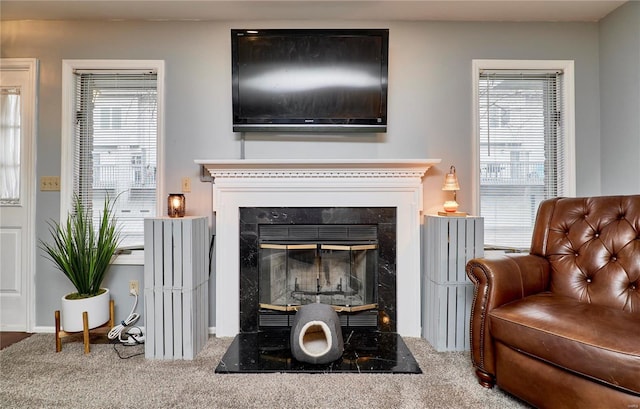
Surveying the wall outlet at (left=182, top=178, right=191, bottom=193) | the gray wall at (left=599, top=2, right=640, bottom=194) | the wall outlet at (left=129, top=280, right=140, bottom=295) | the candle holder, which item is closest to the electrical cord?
the wall outlet at (left=129, top=280, right=140, bottom=295)

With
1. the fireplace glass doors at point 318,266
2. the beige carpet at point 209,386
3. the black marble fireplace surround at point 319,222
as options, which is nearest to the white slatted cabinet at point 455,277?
the beige carpet at point 209,386

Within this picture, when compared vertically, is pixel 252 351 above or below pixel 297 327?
below

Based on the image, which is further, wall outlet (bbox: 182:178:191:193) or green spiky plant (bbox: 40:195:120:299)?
wall outlet (bbox: 182:178:191:193)

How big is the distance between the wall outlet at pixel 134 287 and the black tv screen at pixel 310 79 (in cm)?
143

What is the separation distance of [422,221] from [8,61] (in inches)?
133

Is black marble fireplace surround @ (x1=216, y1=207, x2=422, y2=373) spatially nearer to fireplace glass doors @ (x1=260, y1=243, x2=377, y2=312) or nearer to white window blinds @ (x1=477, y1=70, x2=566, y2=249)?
fireplace glass doors @ (x1=260, y1=243, x2=377, y2=312)

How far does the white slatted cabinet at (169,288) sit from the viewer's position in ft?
6.24

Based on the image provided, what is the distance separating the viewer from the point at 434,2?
2115 millimetres

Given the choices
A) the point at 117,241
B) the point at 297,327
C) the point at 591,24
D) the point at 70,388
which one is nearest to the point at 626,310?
the point at 297,327

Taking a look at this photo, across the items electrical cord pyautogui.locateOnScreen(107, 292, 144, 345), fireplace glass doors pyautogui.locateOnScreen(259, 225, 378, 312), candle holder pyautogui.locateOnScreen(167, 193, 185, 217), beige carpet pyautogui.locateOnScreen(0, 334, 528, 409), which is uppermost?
candle holder pyautogui.locateOnScreen(167, 193, 185, 217)

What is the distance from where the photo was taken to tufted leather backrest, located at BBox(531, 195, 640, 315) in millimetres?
1553

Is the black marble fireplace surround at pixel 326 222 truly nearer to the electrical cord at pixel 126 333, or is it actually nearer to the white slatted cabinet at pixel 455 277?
the white slatted cabinet at pixel 455 277

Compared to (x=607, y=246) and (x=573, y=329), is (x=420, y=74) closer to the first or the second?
(x=607, y=246)

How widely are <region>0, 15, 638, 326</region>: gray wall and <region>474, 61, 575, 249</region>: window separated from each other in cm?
20
